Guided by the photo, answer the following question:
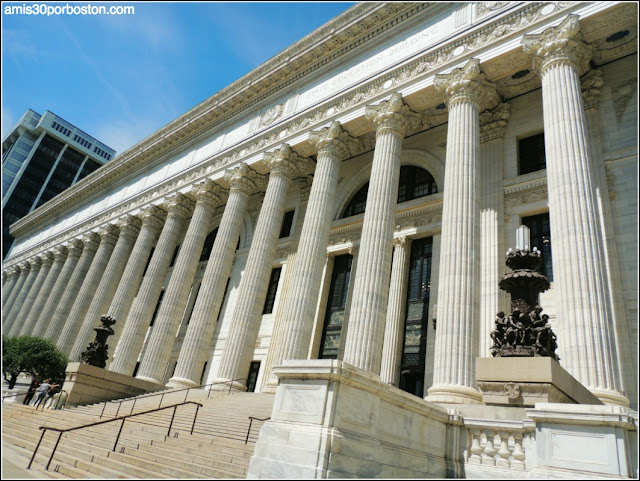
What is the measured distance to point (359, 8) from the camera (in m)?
22.9

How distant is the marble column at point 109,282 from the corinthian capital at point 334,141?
55.5ft

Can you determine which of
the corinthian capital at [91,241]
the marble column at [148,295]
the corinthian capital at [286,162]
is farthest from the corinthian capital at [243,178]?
the corinthian capital at [91,241]

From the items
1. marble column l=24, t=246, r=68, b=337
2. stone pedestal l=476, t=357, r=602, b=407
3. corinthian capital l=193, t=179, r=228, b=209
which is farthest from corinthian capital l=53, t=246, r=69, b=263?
stone pedestal l=476, t=357, r=602, b=407

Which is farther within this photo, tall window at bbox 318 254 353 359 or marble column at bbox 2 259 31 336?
marble column at bbox 2 259 31 336

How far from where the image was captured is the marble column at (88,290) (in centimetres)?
3209

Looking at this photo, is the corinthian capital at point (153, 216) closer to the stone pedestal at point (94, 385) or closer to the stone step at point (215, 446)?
the stone pedestal at point (94, 385)

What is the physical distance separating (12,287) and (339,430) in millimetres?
56022

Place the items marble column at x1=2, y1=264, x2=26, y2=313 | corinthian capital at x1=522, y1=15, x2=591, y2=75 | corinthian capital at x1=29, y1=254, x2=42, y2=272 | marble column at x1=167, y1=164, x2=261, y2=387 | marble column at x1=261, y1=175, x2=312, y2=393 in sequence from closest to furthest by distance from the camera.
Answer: corinthian capital at x1=522, y1=15, x2=591, y2=75 < marble column at x1=261, y1=175, x2=312, y2=393 < marble column at x1=167, y1=164, x2=261, y2=387 < corinthian capital at x1=29, y1=254, x2=42, y2=272 < marble column at x1=2, y1=264, x2=26, y2=313

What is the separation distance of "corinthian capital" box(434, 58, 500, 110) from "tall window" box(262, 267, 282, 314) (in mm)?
13844

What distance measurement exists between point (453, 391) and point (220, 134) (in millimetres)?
23583

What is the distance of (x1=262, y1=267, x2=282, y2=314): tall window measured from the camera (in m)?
25.7

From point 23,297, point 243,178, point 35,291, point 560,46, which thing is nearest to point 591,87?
point 560,46

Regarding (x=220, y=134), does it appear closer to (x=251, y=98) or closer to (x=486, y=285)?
(x=251, y=98)

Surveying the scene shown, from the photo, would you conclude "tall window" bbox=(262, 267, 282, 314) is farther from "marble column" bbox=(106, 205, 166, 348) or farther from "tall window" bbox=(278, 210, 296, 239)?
"marble column" bbox=(106, 205, 166, 348)
